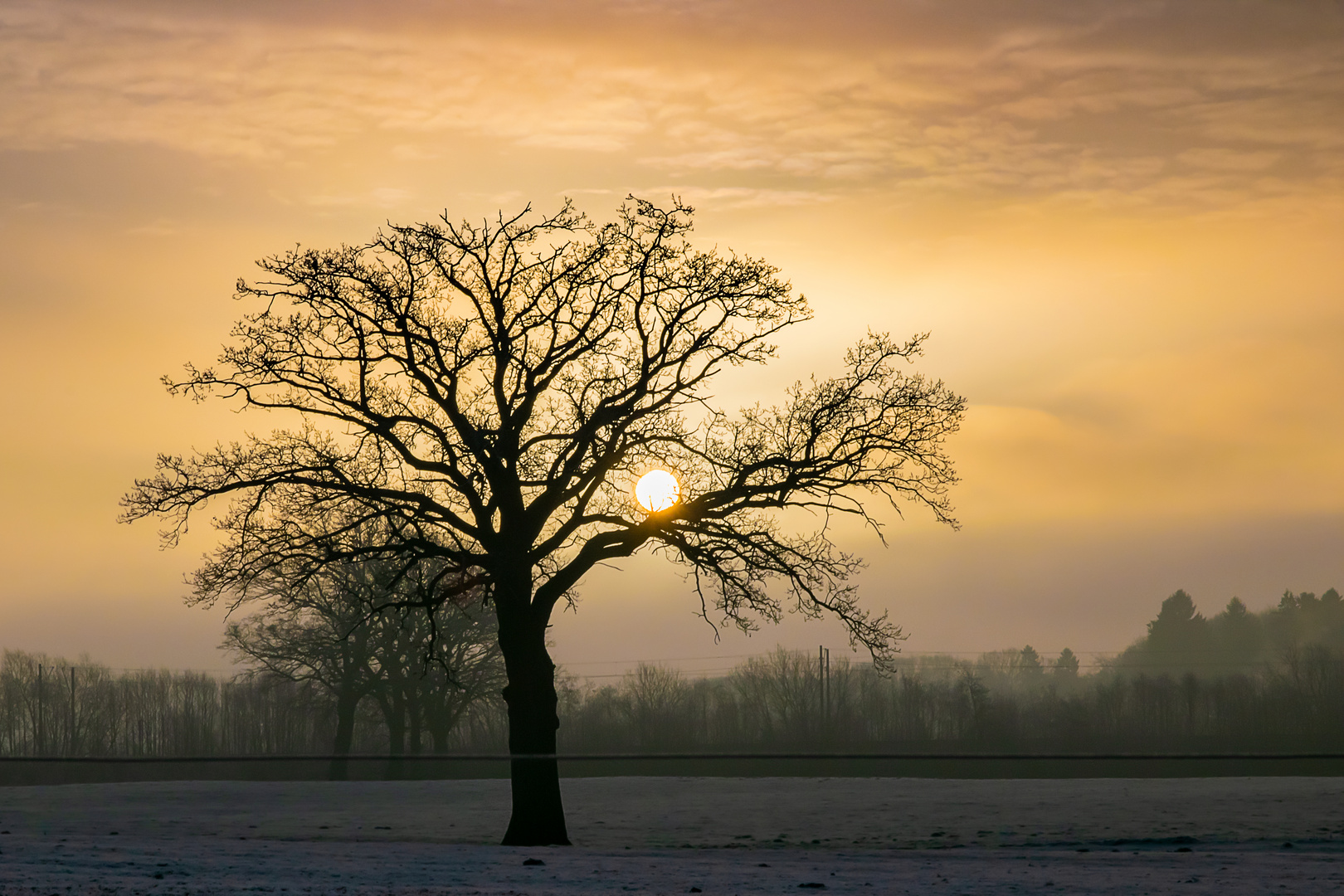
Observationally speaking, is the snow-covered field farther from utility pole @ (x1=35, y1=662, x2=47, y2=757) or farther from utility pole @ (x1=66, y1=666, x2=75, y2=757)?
utility pole @ (x1=66, y1=666, x2=75, y2=757)

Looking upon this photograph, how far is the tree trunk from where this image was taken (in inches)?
885

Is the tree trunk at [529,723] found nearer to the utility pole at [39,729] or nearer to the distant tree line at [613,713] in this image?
the distant tree line at [613,713]

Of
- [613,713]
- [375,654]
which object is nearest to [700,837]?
[375,654]

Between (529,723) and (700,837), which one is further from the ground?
(529,723)

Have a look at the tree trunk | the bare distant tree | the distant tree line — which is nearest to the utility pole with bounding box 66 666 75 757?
the distant tree line

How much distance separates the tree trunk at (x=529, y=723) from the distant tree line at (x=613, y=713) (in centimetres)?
2730

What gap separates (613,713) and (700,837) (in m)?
46.8

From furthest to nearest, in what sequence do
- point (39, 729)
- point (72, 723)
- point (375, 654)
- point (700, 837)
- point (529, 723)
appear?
point (72, 723), point (39, 729), point (375, 654), point (700, 837), point (529, 723)

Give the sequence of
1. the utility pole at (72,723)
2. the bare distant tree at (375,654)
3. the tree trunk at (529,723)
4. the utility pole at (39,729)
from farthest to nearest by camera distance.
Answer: the utility pole at (72,723), the utility pole at (39,729), the bare distant tree at (375,654), the tree trunk at (529,723)

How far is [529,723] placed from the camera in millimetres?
22641

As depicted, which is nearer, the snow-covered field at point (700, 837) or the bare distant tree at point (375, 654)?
the snow-covered field at point (700, 837)

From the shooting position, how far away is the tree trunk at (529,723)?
22469 millimetres

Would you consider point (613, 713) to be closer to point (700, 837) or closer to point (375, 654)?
point (375, 654)

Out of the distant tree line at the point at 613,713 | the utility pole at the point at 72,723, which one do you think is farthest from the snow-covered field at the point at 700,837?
the utility pole at the point at 72,723
